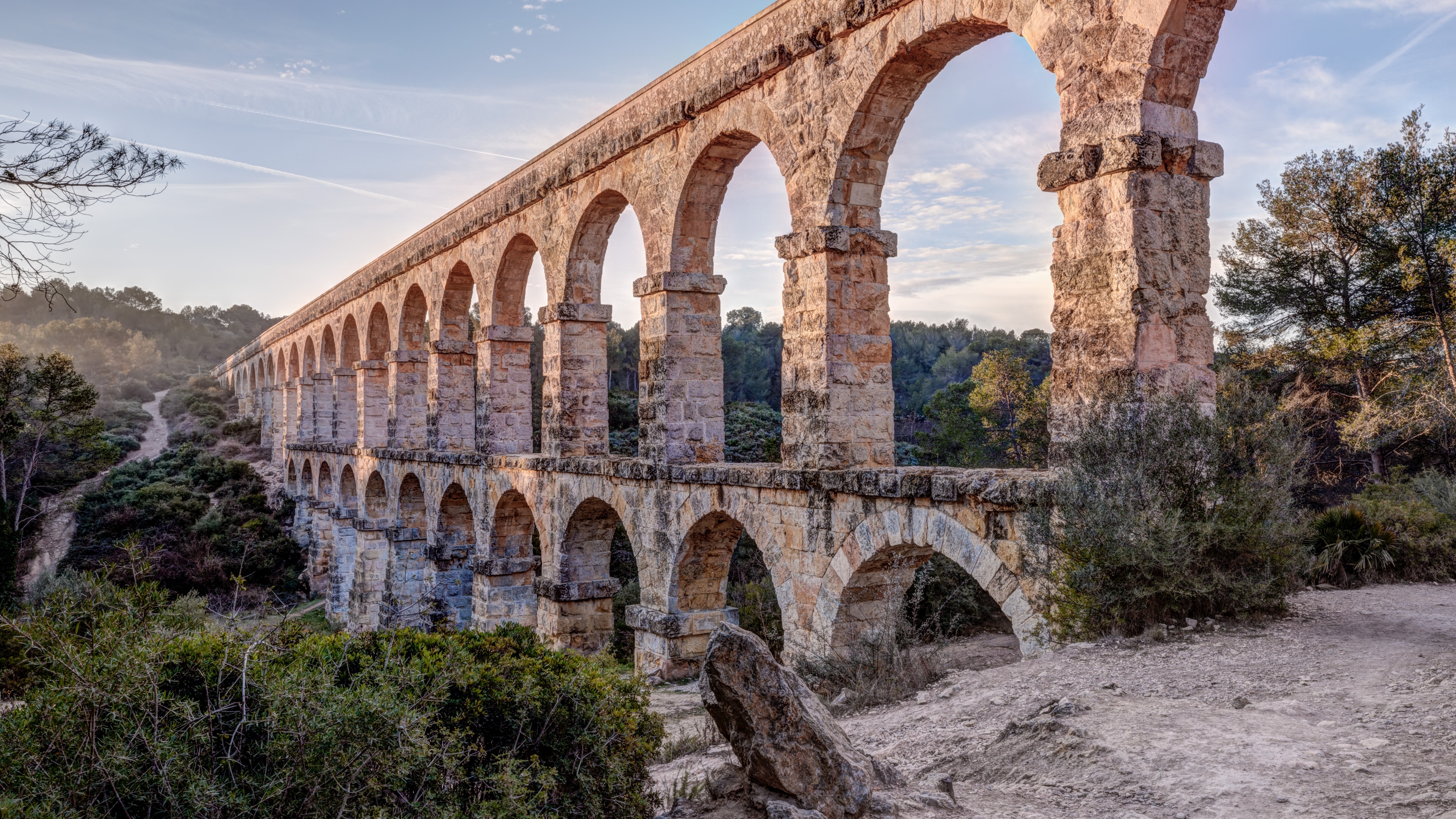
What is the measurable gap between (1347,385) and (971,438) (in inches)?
254

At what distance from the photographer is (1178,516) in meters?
4.34

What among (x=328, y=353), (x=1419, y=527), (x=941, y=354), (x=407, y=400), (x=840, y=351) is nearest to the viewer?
(x=840, y=351)

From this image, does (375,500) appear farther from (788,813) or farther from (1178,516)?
(788,813)

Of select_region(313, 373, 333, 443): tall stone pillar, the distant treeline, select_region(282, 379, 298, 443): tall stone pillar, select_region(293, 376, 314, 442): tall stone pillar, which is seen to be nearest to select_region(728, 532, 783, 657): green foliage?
select_region(313, 373, 333, 443): tall stone pillar

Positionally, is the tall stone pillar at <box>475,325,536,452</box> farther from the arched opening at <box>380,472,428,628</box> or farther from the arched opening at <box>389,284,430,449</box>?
the arched opening at <box>389,284,430,449</box>

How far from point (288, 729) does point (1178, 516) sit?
3.96 metres

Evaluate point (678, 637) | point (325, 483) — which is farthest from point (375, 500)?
point (678, 637)

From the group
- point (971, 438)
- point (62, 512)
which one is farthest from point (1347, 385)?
point (62, 512)

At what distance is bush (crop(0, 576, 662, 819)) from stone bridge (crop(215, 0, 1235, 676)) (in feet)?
8.28

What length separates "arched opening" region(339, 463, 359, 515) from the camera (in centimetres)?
2055

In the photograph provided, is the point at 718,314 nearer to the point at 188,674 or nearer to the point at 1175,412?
the point at 1175,412

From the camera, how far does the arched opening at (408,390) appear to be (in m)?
17.5

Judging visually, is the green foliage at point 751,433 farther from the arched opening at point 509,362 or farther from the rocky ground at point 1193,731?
the rocky ground at point 1193,731

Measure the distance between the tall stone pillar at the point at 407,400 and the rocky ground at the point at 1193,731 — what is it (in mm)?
13866
